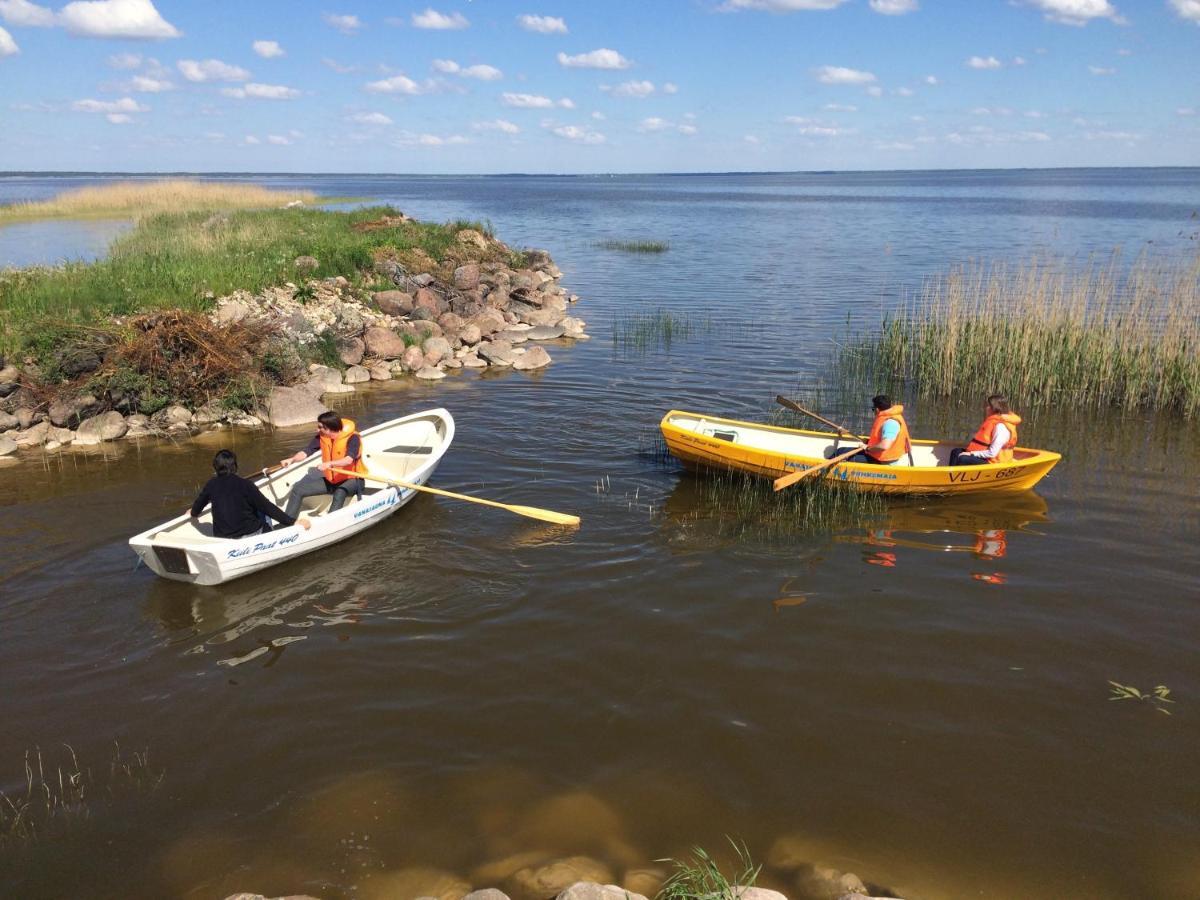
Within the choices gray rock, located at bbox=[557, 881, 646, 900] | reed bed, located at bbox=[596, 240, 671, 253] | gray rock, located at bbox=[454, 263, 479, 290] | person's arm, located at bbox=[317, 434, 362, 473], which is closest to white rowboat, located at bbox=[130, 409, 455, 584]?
person's arm, located at bbox=[317, 434, 362, 473]

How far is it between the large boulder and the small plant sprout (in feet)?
52.6

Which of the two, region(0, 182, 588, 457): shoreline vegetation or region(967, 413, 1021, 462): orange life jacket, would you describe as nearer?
region(967, 413, 1021, 462): orange life jacket

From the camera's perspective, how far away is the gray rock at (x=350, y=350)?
1852cm

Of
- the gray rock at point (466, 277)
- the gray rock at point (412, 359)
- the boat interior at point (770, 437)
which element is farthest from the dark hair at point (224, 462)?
the gray rock at point (466, 277)

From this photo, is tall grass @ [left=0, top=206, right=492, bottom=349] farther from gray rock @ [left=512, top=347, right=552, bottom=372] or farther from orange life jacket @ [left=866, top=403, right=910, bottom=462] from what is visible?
orange life jacket @ [left=866, top=403, right=910, bottom=462]

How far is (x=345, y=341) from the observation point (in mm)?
18766

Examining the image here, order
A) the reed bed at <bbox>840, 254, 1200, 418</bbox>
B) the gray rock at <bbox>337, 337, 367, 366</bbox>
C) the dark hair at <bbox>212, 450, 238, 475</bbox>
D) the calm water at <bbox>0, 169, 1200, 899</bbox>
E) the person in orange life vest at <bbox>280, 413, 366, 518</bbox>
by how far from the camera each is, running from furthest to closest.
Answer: the gray rock at <bbox>337, 337, 367, 366</bbox>
the reed bed at <bbox>840, 254, 1200, 418</bbox>
the person in orange life vest at <bbox>280, 413, 366, 518</bbox>
the dark hair at <bbox>212, 450, 238, 475</bbox>
the calm water at <bbox>0, 169, 1200, 899</bbox>

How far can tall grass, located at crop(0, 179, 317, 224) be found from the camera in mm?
39562

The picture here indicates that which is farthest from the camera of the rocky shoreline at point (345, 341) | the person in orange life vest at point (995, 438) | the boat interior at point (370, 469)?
the rocky shoreline at point (345, 341)

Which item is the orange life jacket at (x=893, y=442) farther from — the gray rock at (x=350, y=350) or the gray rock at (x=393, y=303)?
the gray rock at (x=393, y=303)

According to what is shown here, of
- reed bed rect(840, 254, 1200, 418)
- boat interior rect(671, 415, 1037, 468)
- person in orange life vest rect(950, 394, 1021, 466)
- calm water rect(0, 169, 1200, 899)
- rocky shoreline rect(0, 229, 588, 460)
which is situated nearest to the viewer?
calm water rect(0, 169, 1200, 899)

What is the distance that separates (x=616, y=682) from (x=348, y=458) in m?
4.92

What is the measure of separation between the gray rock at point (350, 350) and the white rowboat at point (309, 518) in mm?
6310

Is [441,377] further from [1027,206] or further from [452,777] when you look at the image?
[1027,206]
